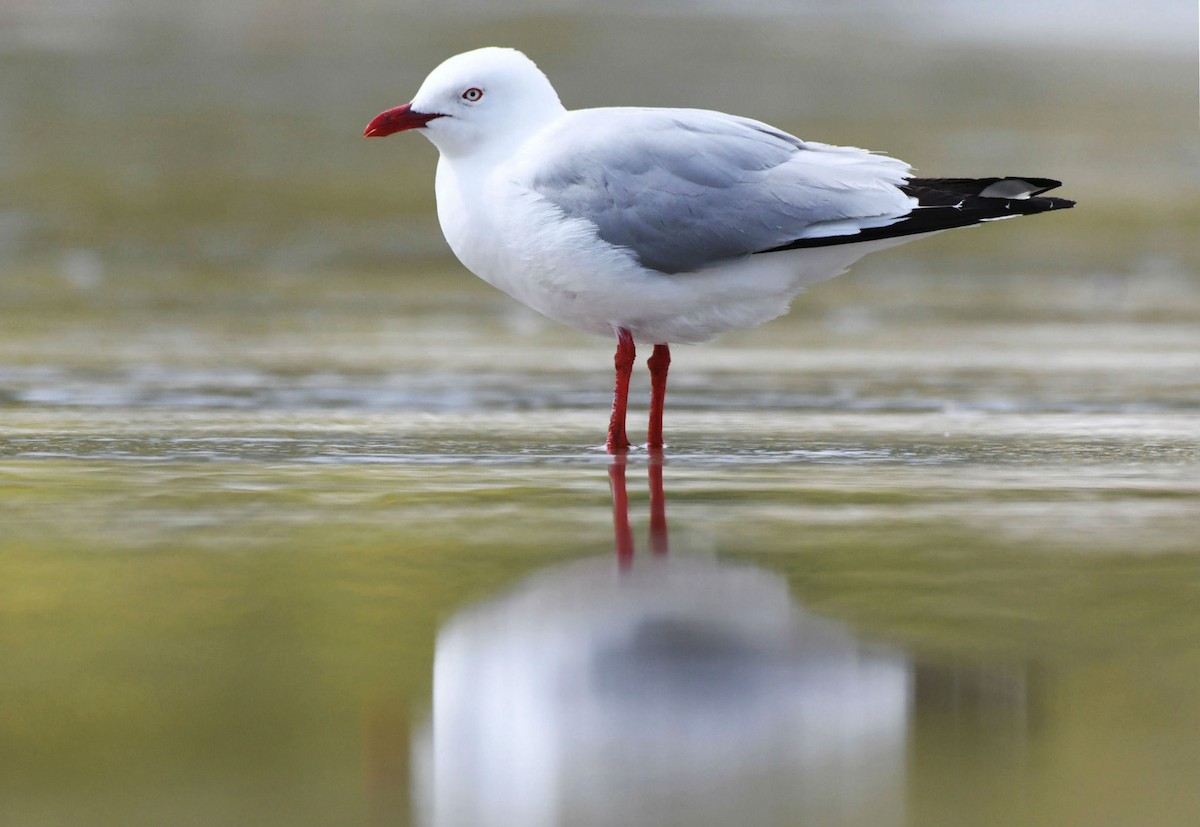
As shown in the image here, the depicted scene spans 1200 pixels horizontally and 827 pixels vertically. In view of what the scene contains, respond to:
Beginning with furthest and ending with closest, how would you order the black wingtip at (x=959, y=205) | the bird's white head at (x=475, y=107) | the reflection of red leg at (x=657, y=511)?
the bird's white head at (x=475, y=107)
the black wingtip at (x=959, y=205)
the reflection of red leg at (x=657, y=511)

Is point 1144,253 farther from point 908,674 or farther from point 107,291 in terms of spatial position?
point 908,674

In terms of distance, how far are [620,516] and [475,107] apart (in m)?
1.64

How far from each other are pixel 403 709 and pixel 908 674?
0.83 m

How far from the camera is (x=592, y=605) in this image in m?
3.39

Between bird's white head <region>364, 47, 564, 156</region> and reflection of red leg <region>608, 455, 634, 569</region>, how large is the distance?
1047mm

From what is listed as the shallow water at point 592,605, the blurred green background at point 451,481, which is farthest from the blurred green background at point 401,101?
the shallow water at point 592,605

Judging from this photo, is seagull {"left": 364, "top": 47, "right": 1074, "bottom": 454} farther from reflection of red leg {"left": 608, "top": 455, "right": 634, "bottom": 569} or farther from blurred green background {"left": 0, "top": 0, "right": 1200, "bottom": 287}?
blurred green background {"left": 0, "top": 0, "right": 1200, "bottom": 287}

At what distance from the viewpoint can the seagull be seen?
511 cm

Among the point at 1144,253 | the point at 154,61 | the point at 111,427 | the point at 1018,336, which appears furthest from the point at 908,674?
the point at 154,61

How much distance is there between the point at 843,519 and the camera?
424 centimetres

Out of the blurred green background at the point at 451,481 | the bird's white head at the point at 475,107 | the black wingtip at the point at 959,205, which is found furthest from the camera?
the bird's white head at the point at 475,107

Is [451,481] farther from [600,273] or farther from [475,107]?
[475,107]

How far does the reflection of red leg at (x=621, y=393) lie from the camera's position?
527 centimetres

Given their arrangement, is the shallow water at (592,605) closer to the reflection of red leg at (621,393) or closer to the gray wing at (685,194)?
the reflection of red leg at (621,393)
